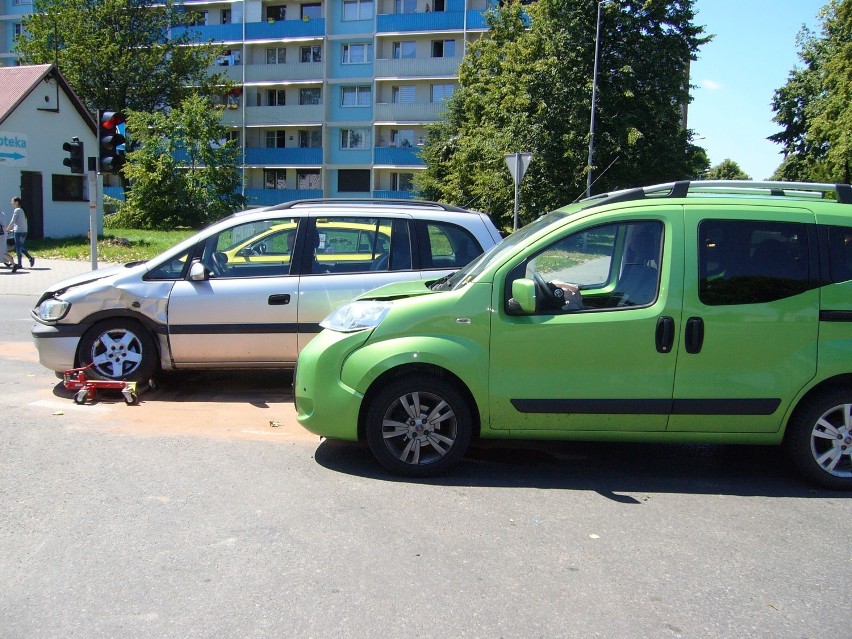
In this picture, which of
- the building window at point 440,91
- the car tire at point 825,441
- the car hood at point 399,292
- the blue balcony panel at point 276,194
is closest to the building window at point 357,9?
the building window at point 440,91

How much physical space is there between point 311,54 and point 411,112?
877 cm

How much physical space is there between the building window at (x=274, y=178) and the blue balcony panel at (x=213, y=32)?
Result: 941 centimetres

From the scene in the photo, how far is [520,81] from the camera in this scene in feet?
117

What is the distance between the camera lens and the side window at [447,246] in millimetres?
7574

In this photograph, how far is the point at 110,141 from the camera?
44.3ft

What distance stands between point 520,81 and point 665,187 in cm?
3179

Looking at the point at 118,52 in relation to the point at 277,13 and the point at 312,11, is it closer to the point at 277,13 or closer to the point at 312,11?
the point at 277,13

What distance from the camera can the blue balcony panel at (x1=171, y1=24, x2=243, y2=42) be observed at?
56.2m

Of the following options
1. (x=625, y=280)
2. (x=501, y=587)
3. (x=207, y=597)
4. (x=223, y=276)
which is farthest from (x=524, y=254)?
(x=223, y=276)

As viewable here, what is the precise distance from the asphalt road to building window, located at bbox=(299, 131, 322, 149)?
5165cm

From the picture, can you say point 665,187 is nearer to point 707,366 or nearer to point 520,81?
point 707,366

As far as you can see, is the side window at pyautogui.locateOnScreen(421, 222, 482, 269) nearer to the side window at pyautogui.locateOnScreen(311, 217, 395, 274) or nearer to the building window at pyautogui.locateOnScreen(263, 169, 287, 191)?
the side window at pyautogui.locateOnScreen(311, 217, 395, 274)

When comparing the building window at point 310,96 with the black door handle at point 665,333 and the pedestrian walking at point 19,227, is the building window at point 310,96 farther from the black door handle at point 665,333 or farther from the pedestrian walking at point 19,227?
the black door handle at point 665,333

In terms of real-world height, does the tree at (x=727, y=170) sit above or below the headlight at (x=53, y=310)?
above
